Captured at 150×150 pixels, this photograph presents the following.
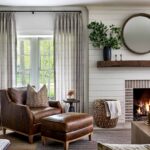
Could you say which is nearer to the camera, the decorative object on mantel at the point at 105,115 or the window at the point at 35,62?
the decorative object on mantel at the point at 105,115

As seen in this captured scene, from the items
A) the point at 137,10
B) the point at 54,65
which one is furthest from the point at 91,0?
the point at 54,65

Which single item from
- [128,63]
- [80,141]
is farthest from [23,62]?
[80,141]

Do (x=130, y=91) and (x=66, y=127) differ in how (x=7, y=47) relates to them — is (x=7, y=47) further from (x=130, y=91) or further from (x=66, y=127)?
(x=130, y=91)

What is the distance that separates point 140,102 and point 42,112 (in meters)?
2.32

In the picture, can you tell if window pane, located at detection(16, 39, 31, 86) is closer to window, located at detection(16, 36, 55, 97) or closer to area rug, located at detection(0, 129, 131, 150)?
window, located at detection(16, 36, 55, 97)

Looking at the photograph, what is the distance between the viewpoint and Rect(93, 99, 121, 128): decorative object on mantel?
4.83 meters

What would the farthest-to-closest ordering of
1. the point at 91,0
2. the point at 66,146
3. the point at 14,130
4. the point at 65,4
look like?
the point at 65,4 < the point at 91,0 < the point at 14,130 < the point at 66,146

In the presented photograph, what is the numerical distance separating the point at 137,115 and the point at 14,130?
259 cm

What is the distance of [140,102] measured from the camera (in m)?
5.53

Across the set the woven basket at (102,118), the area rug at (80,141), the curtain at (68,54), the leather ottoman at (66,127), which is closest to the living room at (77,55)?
the curtain at (68,54)

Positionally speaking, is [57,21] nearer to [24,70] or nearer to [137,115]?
[24,70]

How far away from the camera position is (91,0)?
494cm

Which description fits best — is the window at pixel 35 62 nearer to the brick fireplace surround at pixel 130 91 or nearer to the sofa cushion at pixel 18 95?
the sofa cushion at pixel 18 95

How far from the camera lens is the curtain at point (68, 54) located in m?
5.34
